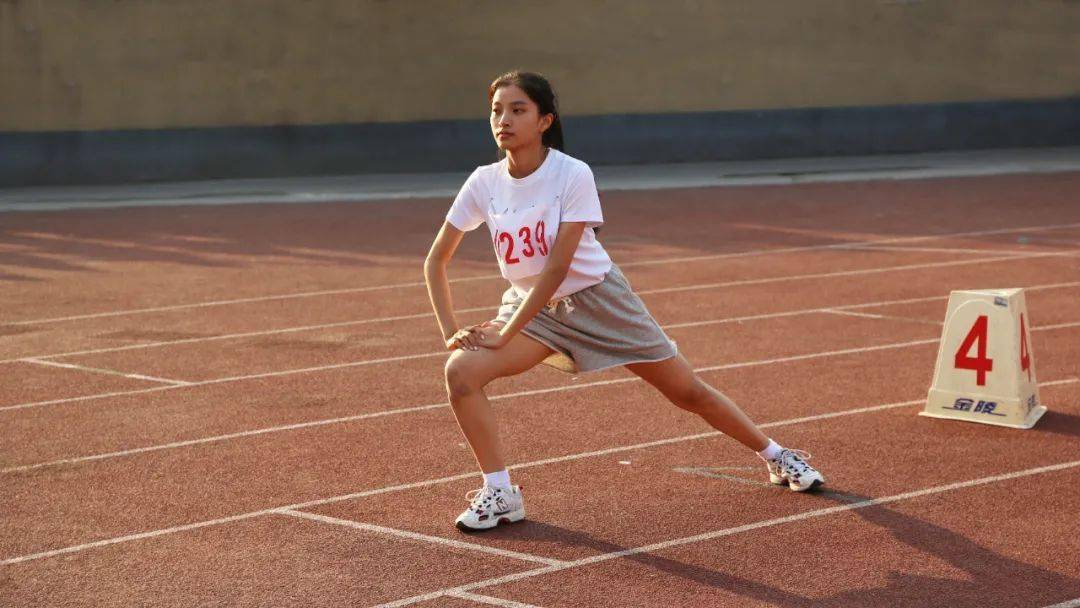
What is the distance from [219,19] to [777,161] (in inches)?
373

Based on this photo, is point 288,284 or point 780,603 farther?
point 288,284

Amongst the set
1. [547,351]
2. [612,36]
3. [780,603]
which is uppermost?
[612,36]

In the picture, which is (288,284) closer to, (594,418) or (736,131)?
(594,418)

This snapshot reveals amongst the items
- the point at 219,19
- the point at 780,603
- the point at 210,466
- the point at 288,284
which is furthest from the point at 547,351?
the point at 219,19

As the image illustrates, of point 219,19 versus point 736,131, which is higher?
point 219,19

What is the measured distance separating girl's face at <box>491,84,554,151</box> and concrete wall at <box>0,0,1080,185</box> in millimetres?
18222

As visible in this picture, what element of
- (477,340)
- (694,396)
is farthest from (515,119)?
(694,396)

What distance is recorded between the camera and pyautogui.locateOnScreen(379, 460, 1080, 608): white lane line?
5.53 metres

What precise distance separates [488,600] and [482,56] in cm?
2081

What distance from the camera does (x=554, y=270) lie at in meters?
6.02

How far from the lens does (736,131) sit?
2680 cm

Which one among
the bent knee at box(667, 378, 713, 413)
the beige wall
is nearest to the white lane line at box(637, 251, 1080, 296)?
the bent knee at box(667, 378, 713, 413)

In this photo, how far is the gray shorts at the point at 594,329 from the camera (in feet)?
20.5

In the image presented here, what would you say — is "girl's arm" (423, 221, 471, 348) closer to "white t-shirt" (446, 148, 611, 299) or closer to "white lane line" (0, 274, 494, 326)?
"white t-shirt" (446, 148, 611, 299)
